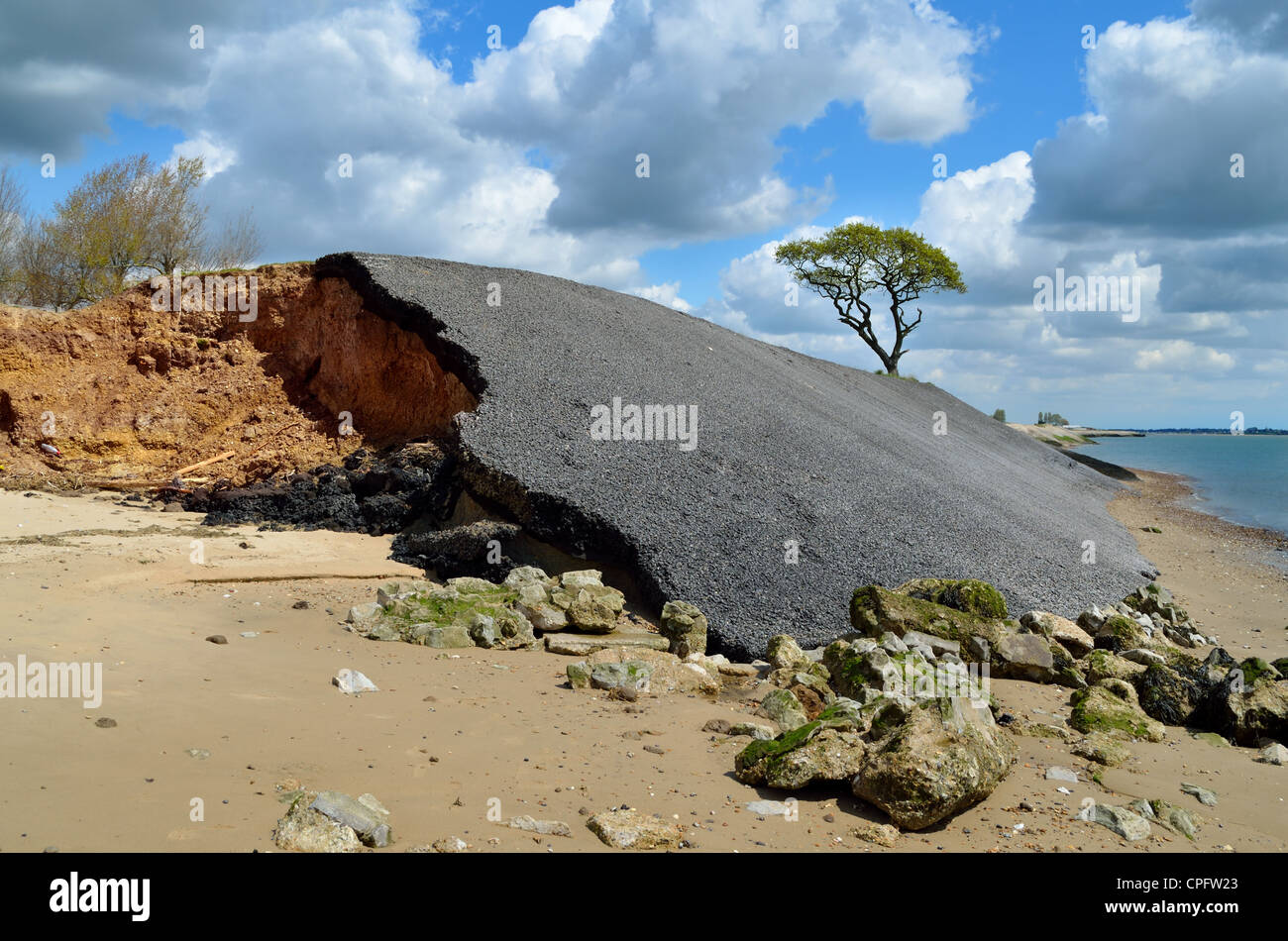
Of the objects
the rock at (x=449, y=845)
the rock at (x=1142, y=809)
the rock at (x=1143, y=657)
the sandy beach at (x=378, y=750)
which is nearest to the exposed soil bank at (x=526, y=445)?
the rock at (x=1143, y=657)

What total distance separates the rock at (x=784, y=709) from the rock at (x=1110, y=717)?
6.55 ft

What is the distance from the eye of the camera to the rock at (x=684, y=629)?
284 inches

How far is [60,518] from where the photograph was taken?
34.5 feet

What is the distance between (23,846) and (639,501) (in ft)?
20.8

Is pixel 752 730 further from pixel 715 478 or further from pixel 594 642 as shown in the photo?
pixel 715 478

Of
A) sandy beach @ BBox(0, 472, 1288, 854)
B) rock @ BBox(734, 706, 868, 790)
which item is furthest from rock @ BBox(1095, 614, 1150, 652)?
rock @ BBox(734, 706, 868, 790)

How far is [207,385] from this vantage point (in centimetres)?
1374

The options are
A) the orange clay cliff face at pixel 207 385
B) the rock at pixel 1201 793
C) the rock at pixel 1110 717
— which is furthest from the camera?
the orange clay cliff face at pixel 207 385

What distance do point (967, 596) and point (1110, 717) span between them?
1879 mm

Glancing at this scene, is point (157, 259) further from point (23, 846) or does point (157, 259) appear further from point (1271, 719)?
point (1271, 719)

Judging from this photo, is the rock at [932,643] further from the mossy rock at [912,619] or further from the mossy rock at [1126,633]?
the mossy rock at [1126,633]

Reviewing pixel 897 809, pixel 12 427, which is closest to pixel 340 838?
pixel 897 809

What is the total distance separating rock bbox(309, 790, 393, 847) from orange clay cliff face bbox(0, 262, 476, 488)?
864 centimetres

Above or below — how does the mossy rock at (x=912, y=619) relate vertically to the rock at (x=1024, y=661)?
above
